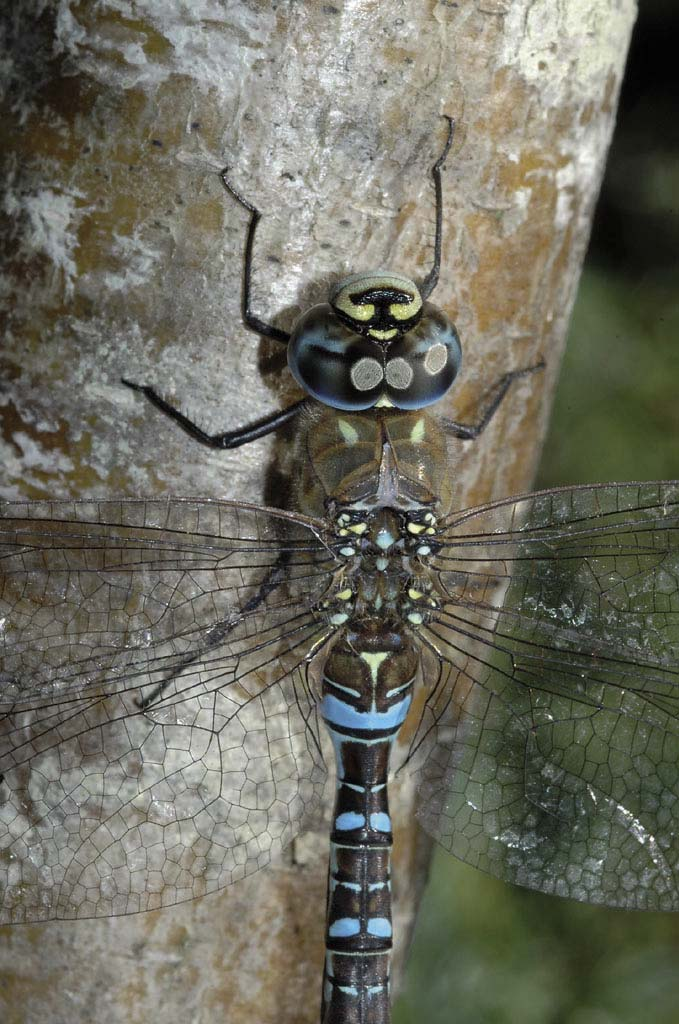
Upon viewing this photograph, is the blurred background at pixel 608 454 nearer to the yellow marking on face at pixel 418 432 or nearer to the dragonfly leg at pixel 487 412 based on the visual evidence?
Answer: the dragonfly leg at pixel 487 412

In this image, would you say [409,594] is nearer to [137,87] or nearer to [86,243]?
[86,243]

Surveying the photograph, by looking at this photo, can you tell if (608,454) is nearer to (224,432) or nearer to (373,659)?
(373,659)

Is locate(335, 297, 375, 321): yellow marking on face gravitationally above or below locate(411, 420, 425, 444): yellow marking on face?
above

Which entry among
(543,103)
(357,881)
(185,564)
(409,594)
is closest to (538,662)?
(409,594)

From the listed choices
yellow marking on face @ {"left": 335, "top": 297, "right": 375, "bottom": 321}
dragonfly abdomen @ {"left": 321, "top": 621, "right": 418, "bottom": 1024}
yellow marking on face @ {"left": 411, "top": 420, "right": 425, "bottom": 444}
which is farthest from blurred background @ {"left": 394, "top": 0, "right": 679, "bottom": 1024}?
yellow marking on face @ {"left": 335, "top": 297, "right": 375, "bottom": 321}

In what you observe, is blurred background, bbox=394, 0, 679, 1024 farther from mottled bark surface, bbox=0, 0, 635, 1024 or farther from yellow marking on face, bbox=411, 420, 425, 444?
yellow marking on face, bbox=411, 420, 425, 444

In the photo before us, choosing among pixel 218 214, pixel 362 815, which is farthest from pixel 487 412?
pixel 362 815
